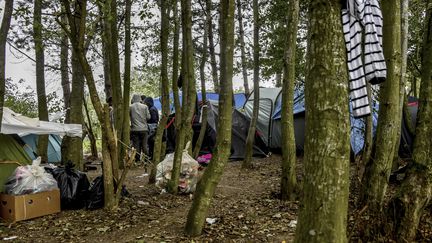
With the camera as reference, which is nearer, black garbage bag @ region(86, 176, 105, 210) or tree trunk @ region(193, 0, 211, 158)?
black garbage bag @ region(86, 176, 105, 210)

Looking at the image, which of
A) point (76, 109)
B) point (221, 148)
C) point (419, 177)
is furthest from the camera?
point (76, 109)

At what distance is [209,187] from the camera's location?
165 inches

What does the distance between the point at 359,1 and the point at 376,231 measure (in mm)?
2117

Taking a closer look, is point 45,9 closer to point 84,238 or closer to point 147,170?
point 147,170

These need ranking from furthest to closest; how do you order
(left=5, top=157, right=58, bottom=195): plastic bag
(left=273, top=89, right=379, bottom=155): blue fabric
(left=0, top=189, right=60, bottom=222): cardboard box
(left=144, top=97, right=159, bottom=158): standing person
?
(left=144, top=97, right=159, bottom=158): standing person, (left=273, top=89, right=379, bottom=155): blue fabric, (left=5, top=157, right=58, bottom=195): plastic bag, (left=0, top=189, right=60, bottom=222): cardboard box

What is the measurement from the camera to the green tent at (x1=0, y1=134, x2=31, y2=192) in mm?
6000

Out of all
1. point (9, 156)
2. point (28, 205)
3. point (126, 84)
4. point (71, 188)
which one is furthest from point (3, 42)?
point (28, 205)

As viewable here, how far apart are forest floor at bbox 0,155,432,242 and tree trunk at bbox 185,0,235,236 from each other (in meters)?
0.24

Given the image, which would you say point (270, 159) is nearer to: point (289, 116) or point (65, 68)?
point (289, 116)

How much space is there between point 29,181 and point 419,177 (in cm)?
496

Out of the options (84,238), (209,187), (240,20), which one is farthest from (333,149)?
(240,20)

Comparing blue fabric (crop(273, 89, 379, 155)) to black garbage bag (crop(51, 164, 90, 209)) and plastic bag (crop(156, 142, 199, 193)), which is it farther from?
black garbage bag (crop(51, 164, 90, 209))

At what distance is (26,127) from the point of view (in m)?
6.00

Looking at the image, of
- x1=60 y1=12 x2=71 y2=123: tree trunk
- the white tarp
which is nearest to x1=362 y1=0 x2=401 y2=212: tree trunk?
the white tarp
